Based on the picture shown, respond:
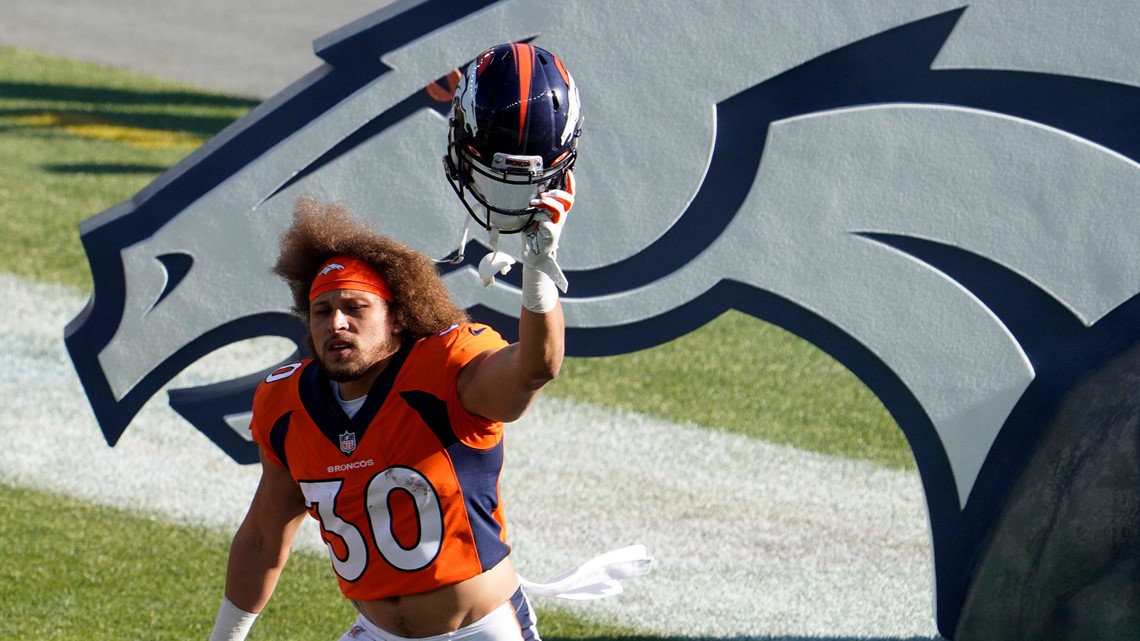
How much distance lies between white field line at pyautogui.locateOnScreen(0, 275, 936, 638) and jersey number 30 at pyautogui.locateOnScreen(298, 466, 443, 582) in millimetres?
2036

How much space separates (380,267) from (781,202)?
1661 mm

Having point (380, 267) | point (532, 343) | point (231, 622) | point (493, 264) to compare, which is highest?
point (493, 264)

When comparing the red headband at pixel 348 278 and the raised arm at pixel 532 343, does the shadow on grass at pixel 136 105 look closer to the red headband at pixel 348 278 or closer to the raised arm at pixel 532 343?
the red headband at pixel 348 278

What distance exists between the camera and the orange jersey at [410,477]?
11.1ft

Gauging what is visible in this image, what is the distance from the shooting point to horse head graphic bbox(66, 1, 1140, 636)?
4648 millimetres

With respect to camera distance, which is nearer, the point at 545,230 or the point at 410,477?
the point at 545,230

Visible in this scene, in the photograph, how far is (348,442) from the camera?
11.3ft

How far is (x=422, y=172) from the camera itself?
4.84 metres

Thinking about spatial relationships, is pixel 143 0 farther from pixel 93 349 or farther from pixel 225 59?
pixel 93 349

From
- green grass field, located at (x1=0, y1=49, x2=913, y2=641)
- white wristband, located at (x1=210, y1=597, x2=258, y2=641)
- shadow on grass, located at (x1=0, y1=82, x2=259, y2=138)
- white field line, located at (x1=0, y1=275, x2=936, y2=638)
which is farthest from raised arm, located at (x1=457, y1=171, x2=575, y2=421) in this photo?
shadow on grass, located at (x1=0, y1=82, x2=259, y2=138)

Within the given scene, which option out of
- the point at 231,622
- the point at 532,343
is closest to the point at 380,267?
the point at 532,343

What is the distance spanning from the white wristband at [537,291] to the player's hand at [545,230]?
2cm

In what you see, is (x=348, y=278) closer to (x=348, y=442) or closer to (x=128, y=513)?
(x=348, y=442)

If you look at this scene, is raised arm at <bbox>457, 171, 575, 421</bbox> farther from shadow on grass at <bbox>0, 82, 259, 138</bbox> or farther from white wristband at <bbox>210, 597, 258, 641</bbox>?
shadow on grass at <bbox>0, 82, 259, 138</bbox>
